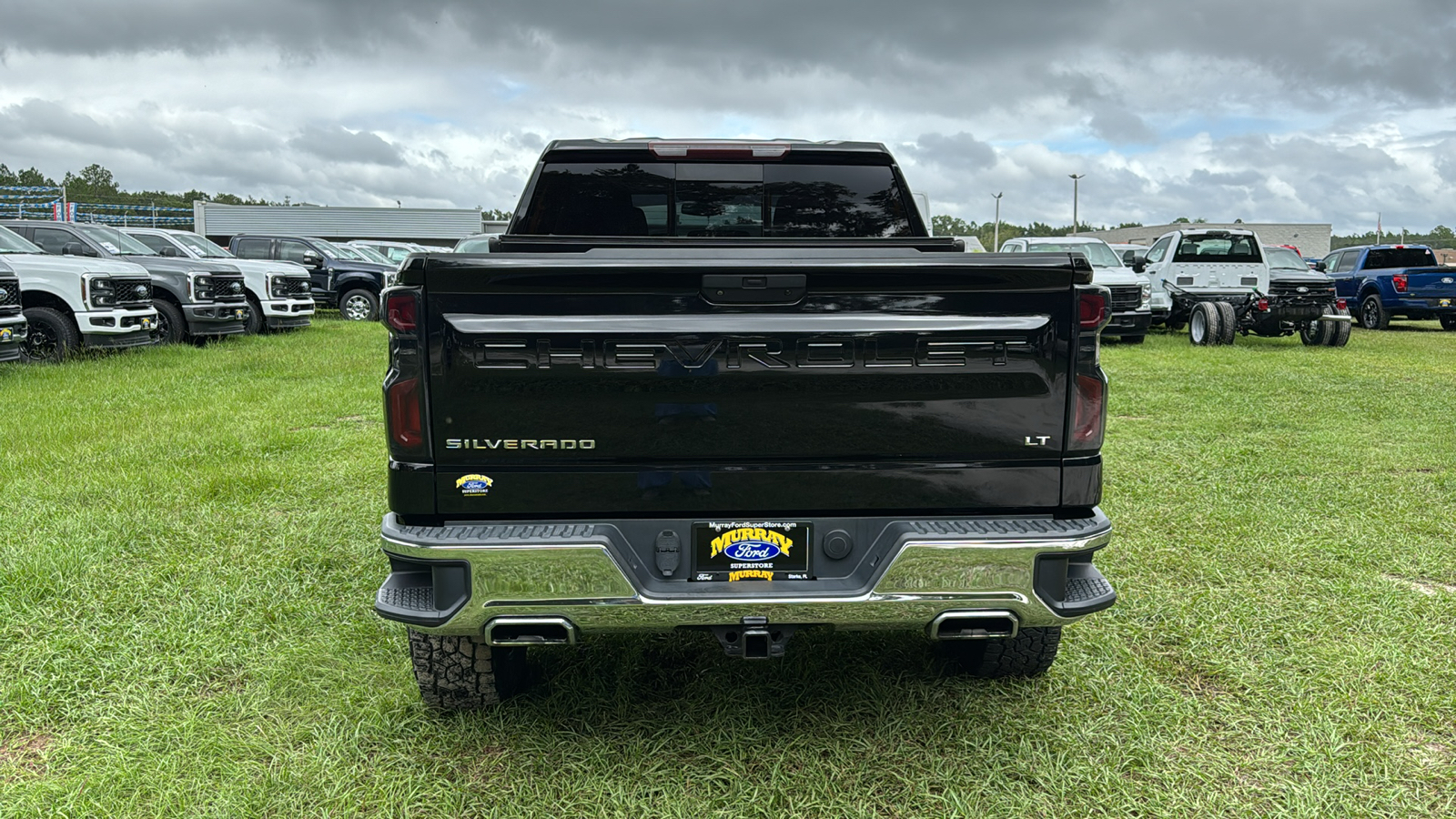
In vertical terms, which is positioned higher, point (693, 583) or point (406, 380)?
point (406, 380)

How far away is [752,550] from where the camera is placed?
8.95 ft

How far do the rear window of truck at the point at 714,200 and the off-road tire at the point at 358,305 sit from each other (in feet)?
57.7

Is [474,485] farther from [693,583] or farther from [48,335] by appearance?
[48,335]

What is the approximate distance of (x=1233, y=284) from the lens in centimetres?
1709

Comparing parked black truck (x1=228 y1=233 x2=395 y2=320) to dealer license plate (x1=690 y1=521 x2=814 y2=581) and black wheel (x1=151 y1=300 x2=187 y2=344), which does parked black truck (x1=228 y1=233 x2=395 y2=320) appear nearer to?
black wheel (x1=151 y1=300 x2=187 y2=344)

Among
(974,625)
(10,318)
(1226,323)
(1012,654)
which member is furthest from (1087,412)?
(1226,323)

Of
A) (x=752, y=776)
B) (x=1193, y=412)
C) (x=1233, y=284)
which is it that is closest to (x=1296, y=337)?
(x=1233, y=284)

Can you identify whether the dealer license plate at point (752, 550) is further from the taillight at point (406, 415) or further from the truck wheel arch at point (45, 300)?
the truck wheel arch at point (45, 300)

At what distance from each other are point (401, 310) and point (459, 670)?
1.19 metres

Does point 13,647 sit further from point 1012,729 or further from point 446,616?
point 1012,729

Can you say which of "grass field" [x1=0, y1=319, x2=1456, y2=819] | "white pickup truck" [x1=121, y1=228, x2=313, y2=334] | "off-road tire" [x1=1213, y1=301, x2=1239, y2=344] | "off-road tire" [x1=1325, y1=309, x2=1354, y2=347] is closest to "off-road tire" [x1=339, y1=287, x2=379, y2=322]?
"white pickup truck" [x1=121, y1=228, x2=313, y2=334]

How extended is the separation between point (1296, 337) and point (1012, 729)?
18.6 meters

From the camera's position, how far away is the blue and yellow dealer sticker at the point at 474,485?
265cm

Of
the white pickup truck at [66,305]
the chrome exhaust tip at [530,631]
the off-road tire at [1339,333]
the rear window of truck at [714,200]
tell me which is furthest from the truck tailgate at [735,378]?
the off-road tire at [1339,333]
